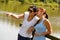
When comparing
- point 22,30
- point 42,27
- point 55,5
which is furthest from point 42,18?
point 55,5

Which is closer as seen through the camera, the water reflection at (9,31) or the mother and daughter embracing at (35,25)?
the mother and daughter embracing at (35,25)

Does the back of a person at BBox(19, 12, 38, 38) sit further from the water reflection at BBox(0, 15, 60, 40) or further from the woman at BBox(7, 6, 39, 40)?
the water reflection at BBox(0, 15, 60, 40)

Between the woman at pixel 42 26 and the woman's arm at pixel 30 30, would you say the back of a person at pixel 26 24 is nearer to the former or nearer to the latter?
the woman's arm at pixel 30 30

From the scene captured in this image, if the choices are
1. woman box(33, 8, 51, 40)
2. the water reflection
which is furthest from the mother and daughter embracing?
the water reflection

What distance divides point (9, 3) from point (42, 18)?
22.4 m

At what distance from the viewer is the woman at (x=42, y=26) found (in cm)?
304

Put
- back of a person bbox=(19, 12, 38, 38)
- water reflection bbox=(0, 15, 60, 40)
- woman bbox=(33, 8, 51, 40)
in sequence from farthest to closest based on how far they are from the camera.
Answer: water reflection bbox=(0, 15, 60, 40)
back of a person bbox=(19, 12, 38, 38)
woman bbox=(33, 8, 51, 40)

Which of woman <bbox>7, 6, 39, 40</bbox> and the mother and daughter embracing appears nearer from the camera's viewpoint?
the mother and daughter embracing

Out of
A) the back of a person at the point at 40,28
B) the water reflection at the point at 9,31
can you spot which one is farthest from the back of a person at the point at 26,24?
the water reflection at the point at 9,31

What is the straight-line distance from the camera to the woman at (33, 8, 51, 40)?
3037 millimetres

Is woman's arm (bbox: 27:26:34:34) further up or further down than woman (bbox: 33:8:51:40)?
further down

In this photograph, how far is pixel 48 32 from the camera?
10.0 ft

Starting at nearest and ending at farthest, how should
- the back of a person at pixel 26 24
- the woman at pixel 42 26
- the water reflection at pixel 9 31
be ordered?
the woman at pixel 42 26 < the back of a person at pixel 26 24 < the water reflection at pixel 9 31

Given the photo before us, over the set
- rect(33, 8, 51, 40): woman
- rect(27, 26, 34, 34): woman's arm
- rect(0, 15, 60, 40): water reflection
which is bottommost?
→ rect(0, 15, 60, 40): water reflection
